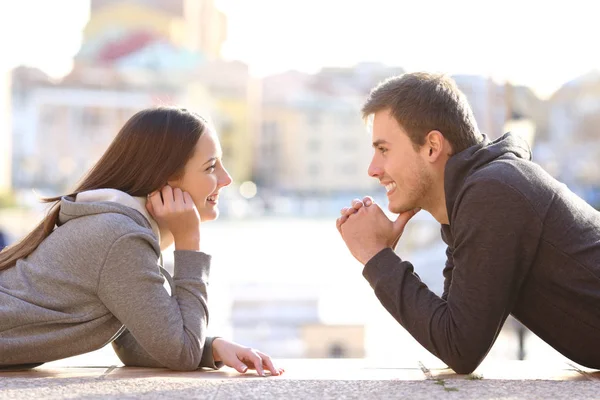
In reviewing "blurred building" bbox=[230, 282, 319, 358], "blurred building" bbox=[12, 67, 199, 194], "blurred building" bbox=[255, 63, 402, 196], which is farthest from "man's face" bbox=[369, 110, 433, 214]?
"blurred building" bbox=[255, 63, 402, 196]

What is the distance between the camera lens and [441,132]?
186 centimetres

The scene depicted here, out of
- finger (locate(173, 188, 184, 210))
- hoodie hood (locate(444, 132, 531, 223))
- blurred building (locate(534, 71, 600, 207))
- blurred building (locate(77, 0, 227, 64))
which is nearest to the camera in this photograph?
hoodie hood (locate(444, 132, 531, 223))

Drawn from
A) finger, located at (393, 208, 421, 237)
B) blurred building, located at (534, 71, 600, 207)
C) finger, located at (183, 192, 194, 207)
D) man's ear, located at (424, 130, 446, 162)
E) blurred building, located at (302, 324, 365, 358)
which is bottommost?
blurred building, located at (302, 324, 365, 358)

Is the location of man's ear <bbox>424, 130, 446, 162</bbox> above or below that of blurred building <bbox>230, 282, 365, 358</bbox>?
above

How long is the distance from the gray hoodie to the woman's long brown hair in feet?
0.13

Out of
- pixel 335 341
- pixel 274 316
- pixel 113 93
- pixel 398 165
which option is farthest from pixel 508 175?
pixel 113 93

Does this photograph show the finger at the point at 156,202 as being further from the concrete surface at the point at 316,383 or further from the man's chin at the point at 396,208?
A: the man's chin at the point at 396,208

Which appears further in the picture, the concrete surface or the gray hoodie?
the gray hoodie

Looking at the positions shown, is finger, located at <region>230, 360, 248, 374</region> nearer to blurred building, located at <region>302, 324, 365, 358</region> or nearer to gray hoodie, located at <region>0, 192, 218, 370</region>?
gray hoodie, located at <region>0, 192, 218, 370</region>

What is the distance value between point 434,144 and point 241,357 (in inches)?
23.1

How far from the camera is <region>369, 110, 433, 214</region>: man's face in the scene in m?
1.88

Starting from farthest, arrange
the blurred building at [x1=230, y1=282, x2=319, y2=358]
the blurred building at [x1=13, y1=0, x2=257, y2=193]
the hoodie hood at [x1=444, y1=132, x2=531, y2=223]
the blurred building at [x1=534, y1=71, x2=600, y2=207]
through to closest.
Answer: the blurred building at [x1=534, y1=71, x2=600, y2=207], the blurred building at [x1=13, y1=0, x2=257, y2=193], the blurred building at [x1=230, y1=282, x2=319, y2=358], the hoodie hood at [x1=444, y1=132, x2=531, y2=223]

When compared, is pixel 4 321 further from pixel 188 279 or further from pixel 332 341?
pixel 332 341

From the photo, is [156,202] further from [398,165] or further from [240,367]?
[398,165]
